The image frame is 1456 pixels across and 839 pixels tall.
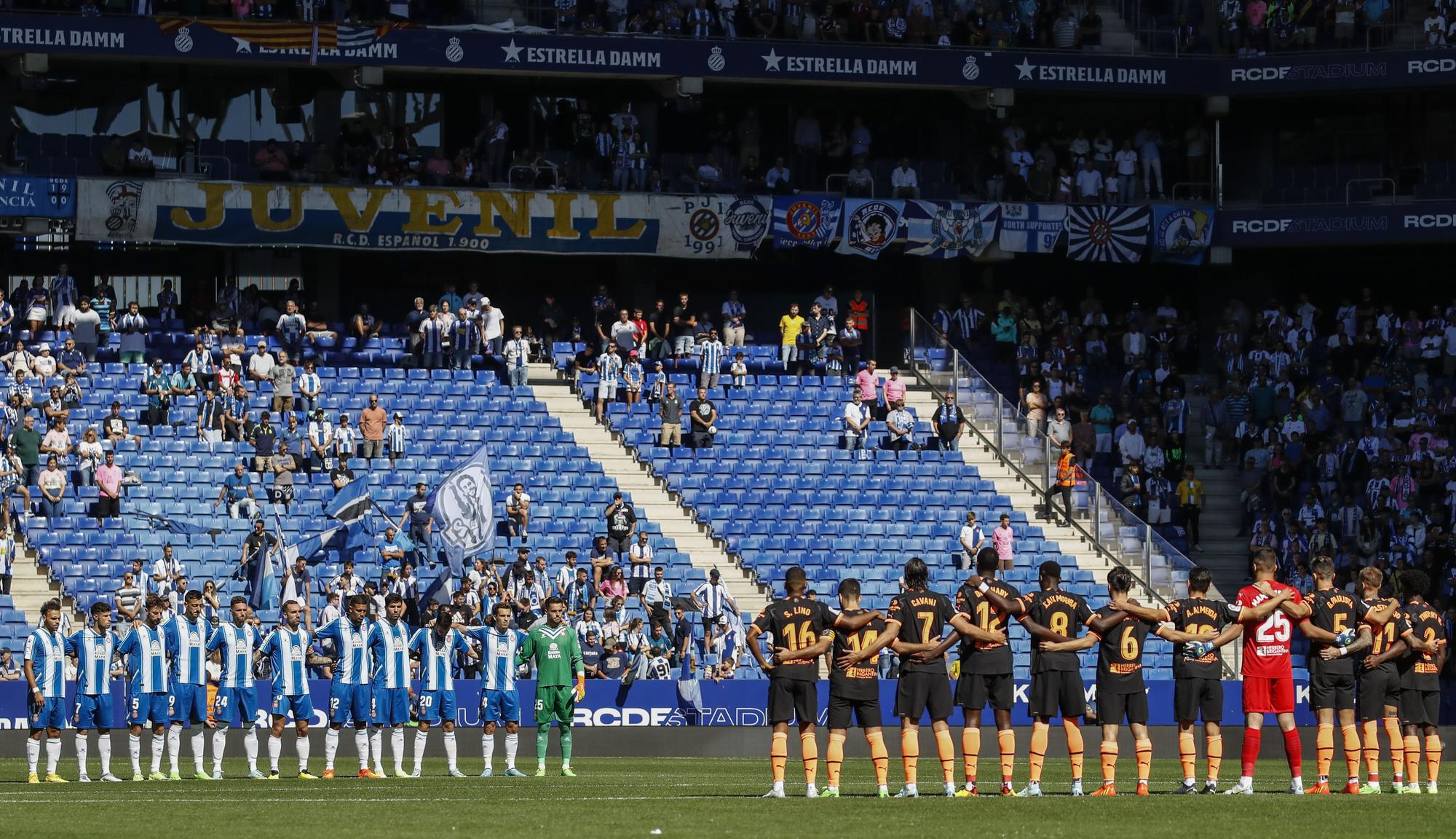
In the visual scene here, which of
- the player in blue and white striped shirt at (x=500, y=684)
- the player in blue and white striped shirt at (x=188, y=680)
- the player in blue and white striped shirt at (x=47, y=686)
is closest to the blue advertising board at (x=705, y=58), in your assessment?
the player in blue and white striped shirt at (x=47, y=686)

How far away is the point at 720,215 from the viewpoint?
144 ft

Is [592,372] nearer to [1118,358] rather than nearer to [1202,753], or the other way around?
[1118,358]

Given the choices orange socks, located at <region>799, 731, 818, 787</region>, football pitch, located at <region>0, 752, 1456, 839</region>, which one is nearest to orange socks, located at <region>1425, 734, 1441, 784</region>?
football pitch, located at <region>0, 752, 1456, 839</region>

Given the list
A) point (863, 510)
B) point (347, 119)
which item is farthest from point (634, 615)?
point (347, 119)

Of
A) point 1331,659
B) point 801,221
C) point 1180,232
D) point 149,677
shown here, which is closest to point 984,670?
point 1331,659

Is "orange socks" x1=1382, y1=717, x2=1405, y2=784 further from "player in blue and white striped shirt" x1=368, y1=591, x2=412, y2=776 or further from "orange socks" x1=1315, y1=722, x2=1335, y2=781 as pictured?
"player in blue and white striped shirt" x1=368, y1=591, x2=412, y2=776

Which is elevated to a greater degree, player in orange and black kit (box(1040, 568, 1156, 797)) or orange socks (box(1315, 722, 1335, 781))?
player in orange and black kit (box(1040, 568, 1156, 797))

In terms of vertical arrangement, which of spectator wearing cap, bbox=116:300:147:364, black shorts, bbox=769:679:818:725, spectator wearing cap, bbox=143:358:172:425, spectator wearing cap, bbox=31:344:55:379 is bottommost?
black shorts, bbox=769:679:818:725

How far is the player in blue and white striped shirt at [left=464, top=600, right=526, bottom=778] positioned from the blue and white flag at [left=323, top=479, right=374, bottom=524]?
9999 millimetres

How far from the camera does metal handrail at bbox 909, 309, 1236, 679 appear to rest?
125 feet

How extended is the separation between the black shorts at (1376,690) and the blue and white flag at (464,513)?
16.7m

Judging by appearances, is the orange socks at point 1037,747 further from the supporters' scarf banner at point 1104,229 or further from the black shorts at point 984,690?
the supporters' scarf banner at point 1104,229

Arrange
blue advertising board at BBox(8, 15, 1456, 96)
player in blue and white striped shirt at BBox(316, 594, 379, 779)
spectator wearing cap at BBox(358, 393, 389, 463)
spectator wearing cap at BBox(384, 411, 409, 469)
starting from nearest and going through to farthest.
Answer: player in blue and white striped shirt at BBox(316, 594, 379, 779), spectator wearing cap at BBox(358, 393, 389, 463), spectator wearing cap at BBox(384, 411, 409, 469), blue advertising board at BBox(8, 15, 1456, 96)

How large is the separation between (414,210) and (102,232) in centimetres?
572
